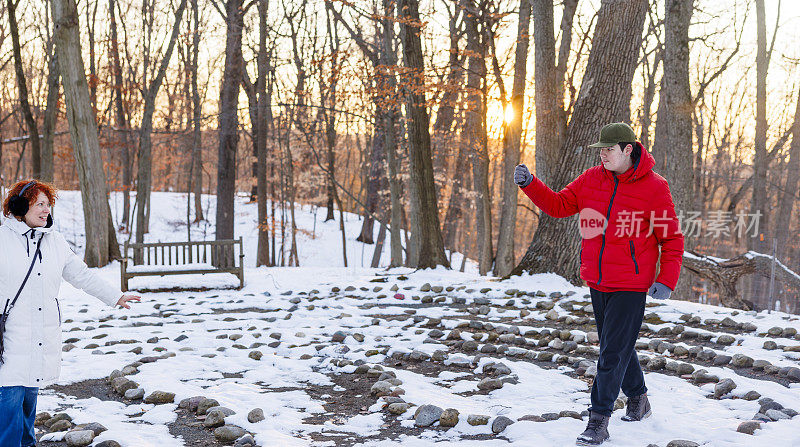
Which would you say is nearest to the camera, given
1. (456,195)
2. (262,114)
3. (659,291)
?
(659,291)

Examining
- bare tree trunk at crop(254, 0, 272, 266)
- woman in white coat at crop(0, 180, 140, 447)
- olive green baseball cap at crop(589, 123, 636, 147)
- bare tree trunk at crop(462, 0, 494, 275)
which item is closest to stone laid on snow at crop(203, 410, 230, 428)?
woman in white coat at crop(0, 180, 140, 447)

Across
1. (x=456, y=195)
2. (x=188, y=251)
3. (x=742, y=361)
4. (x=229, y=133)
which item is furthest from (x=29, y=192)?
(x=456, y=195)

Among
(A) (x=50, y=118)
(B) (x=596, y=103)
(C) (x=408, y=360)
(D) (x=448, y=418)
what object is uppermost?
(A) (x=50, y=118)

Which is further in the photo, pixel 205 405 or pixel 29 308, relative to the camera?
pixel 205 405

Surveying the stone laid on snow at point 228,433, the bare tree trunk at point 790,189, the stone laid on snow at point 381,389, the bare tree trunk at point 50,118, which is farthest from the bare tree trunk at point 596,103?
the bare tree trunk at point 50,118

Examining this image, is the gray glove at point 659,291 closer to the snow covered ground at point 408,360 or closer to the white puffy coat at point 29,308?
the snow covered ground at point 408,360

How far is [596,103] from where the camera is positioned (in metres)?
9.89

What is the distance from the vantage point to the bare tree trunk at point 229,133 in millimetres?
16625

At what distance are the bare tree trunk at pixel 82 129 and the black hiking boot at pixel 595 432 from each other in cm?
1285

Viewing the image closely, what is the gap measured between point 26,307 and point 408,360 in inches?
144

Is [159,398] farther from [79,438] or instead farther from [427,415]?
[427,415]

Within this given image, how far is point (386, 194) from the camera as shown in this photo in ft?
92.0

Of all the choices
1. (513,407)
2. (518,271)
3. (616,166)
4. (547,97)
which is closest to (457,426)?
(513,407)

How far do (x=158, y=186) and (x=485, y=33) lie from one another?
1588 inches
